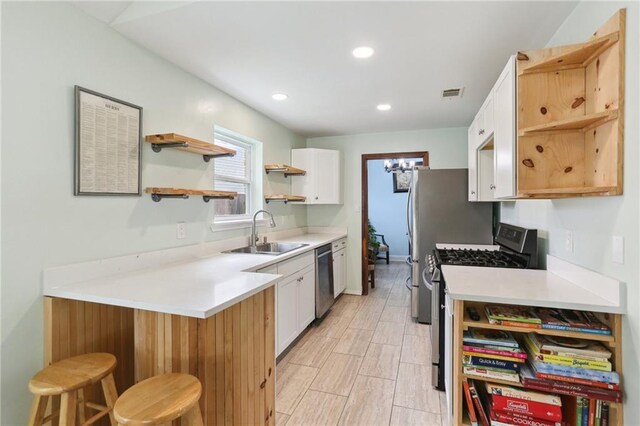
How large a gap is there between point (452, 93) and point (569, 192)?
1862 millimetres

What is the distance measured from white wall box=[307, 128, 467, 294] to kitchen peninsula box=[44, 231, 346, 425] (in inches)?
114

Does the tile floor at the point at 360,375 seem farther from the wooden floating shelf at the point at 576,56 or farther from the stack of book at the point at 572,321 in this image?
the wooden floating shelf at the point at 576,56

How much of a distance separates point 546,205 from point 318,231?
10.3 ft

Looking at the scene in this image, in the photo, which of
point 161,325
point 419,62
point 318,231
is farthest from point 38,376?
point 318,231

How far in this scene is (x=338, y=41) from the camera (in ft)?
6.55

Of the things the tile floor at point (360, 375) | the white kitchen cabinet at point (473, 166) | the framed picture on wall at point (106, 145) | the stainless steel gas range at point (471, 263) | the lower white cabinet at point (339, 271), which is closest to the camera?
the framed picture on wall at point (106, 145)

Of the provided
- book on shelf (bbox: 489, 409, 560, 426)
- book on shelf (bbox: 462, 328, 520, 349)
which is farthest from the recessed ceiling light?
book on shelf (bbox: 489, 409, 560, 426)

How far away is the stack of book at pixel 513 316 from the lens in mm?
1386

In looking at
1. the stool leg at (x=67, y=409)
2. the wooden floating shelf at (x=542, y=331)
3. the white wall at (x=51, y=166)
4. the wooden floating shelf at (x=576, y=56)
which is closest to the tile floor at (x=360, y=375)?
the wooden floating shelf at (x=542, y=331)

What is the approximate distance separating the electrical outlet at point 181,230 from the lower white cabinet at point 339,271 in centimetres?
214

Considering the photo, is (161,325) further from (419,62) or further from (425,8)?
(419,62)

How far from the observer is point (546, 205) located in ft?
6.71

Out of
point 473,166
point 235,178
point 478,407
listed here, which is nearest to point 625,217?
point 478,407

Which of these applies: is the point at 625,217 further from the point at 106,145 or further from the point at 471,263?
the point at 106,145
